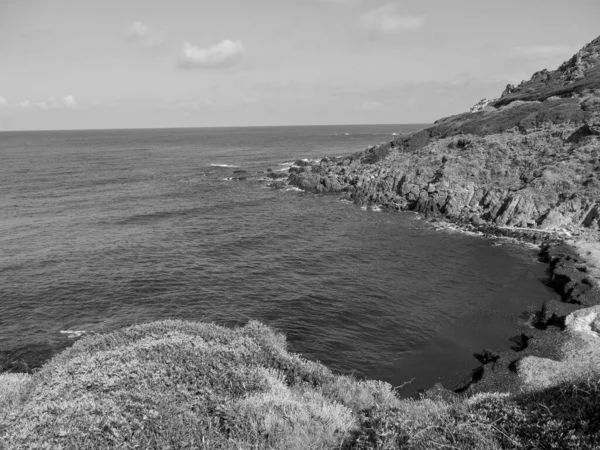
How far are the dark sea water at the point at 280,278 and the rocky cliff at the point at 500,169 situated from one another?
8177 millimetres

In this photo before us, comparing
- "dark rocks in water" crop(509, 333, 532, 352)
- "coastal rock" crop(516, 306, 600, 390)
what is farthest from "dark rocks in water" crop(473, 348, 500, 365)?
"coastal rock" crop(516, 306, 600, 390)

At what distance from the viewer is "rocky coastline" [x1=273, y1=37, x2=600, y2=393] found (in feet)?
86.0

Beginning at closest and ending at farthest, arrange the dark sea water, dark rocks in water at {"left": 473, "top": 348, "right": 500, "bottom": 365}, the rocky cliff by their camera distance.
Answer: dark rocks in water at {"left": 473, "top": 348, "right": 500, "bottom": 365}
the dark sea water
the rocky cliff

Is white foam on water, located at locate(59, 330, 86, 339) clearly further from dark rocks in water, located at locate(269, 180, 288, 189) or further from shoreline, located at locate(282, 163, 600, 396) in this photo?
dark rocks in water, located at locate(269, 180, 288, 189)

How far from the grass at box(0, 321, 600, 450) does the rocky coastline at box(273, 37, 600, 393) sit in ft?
41.9

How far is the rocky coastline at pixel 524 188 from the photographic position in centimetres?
2620

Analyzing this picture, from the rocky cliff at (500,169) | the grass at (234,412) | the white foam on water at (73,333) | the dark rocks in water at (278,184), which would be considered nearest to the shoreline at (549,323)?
the rocky cliff at (500,169)

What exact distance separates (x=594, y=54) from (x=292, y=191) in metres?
106

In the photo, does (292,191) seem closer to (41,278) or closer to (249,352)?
(41,278)

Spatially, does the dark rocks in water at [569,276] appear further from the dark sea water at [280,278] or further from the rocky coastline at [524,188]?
the dark sea water at [280,278]

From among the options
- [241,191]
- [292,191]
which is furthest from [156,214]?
[292,191]

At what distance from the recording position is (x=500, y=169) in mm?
68000

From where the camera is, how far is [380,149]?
316 feet

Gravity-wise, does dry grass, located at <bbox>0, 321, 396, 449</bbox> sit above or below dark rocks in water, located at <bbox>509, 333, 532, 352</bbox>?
above
